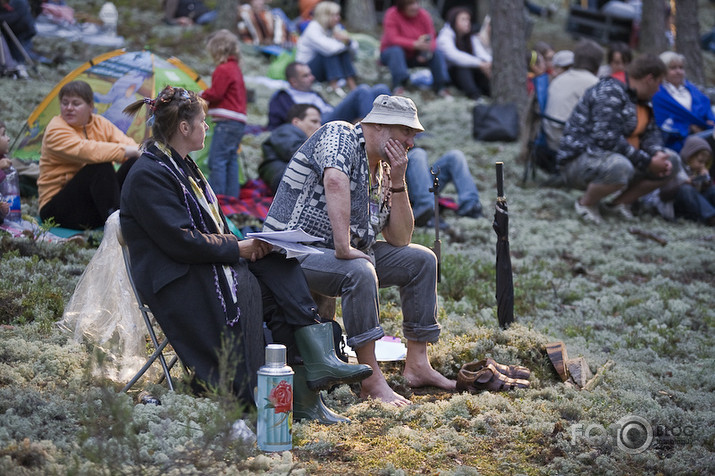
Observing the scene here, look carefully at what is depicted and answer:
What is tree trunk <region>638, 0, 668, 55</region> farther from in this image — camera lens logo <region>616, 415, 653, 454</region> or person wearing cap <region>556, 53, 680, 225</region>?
camera lens logo <region>616, 415, 653, 454</region>

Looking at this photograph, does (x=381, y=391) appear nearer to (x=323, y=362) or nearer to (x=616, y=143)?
(x=323, y=362)

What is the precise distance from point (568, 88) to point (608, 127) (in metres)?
1.16

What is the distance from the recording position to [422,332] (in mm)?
4645

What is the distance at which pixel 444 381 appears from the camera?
4727 mm

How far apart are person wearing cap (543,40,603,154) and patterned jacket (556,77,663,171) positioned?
0.69 meters

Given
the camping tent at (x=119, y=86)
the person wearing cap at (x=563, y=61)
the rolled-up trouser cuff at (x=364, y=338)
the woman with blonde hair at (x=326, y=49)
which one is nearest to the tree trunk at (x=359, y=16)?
the woman with blonde hair at (x=326, y=49)

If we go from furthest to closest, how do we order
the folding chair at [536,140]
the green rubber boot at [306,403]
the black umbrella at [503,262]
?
the folding chair at [536,140]
the black umbrella at [503,262]
the green rubber boot at [306,403]

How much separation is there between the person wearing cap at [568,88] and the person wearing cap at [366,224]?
209 inches

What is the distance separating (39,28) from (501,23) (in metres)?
6.78

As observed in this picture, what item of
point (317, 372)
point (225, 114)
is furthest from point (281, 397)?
point (225, 114)

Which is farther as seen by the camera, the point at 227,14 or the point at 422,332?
the point at 227,14

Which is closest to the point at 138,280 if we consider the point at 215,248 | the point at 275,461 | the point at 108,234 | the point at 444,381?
the point at 215,248

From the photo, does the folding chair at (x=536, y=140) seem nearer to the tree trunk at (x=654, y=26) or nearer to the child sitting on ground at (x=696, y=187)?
the child sitting on ground at (x=696, y=187)

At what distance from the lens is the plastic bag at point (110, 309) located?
4.42 m
